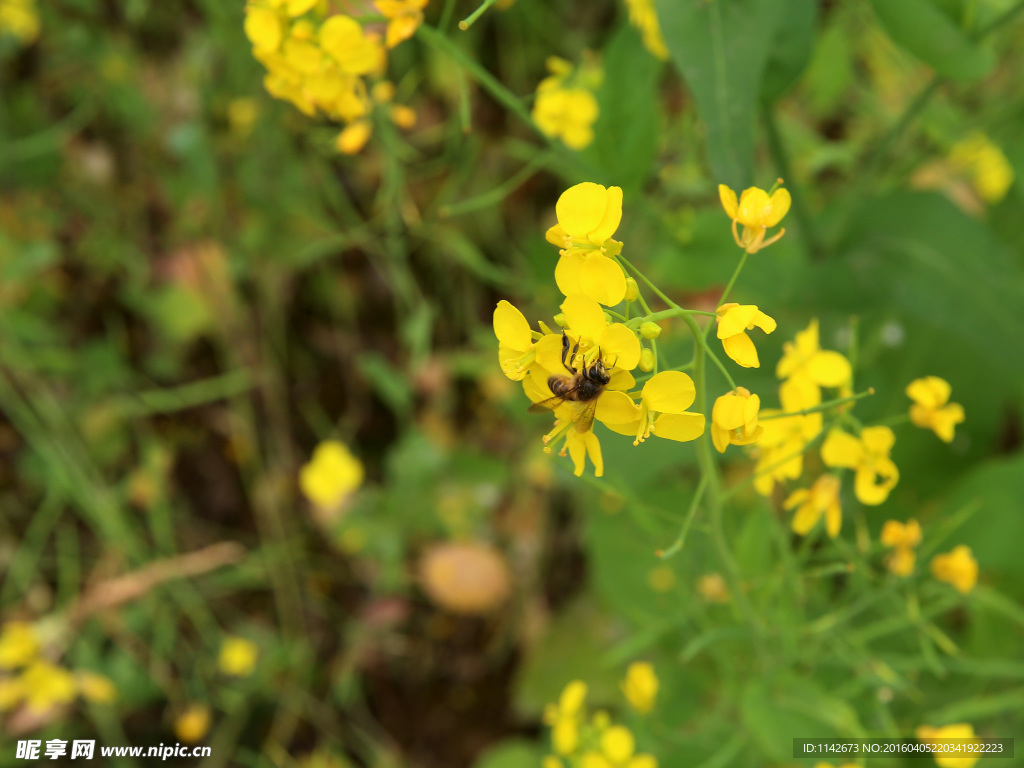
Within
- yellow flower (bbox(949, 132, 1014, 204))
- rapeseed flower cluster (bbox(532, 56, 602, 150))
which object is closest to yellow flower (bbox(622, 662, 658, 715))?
rapeseed flower cluster (bbox(532, 56, 602, 150))

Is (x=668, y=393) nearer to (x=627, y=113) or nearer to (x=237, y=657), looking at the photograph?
(x=627, y=113)

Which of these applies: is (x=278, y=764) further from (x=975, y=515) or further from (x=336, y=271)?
(x=975, y=515)

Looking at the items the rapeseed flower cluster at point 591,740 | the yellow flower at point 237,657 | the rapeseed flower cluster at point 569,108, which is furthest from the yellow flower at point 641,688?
the yellow flower at point 237,657

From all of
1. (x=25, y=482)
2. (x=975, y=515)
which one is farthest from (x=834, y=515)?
(x=25, y=482)

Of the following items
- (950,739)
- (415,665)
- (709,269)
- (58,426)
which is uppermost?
(709,269)

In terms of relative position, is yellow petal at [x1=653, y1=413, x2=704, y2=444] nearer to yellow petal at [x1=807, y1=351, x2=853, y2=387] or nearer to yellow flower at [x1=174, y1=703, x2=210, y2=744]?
yellow petal at [x1=807, y1=351, x2=853, y2=387]

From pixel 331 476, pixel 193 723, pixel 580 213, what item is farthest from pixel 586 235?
pixel 193 723
